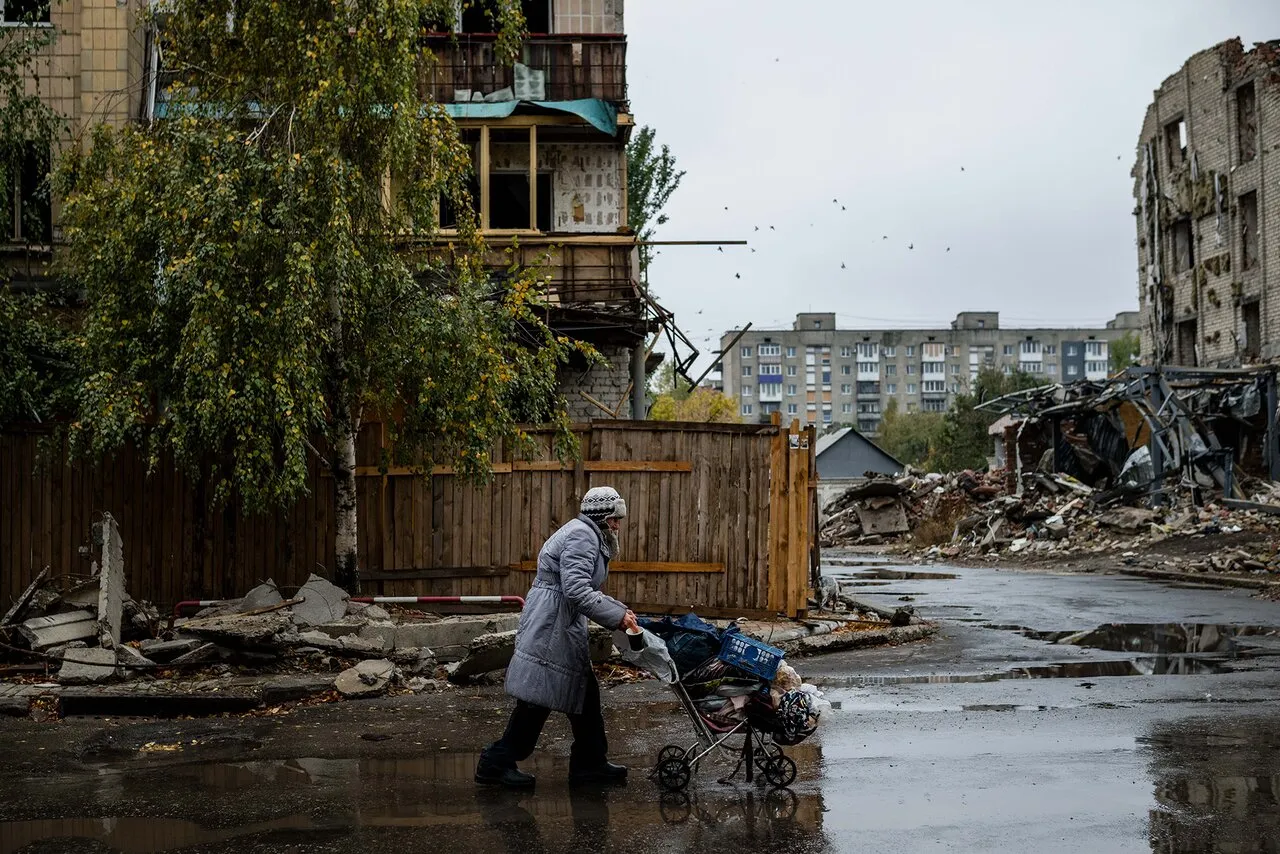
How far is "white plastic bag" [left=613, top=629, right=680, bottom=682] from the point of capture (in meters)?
6.86

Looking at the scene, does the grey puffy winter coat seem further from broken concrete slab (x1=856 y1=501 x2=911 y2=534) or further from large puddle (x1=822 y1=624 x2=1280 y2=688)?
broken concrete slab (x1=856 y1=501 x2=911 y2=534)

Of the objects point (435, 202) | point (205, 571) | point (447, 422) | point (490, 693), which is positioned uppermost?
point (435, 202)

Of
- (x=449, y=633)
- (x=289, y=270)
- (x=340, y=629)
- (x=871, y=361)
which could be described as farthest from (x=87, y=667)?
A: (x=871, y=361)

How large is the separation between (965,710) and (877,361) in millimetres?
148805

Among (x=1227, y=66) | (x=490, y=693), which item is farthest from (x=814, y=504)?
(x=1227, y=66)

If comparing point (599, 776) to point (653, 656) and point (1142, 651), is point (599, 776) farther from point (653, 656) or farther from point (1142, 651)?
point (1142, 651)

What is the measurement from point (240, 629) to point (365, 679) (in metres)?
1.27

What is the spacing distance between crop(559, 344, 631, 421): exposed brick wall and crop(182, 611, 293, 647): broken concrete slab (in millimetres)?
12413

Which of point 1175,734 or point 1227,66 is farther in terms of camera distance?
point 1227,66

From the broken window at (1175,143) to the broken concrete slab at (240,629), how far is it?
38.8m

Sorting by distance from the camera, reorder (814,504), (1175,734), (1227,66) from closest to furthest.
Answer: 1. (1175,734)
2. (814,504)
3. (1227,66)

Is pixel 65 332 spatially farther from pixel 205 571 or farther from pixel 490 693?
pixel 490 693

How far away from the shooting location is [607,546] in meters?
7.40

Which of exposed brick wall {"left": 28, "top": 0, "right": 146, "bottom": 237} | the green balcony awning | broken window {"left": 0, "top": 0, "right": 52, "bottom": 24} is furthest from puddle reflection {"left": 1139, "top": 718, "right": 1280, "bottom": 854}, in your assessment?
broken window {"left": 0, "top": 0, "right": 52, "bottom": 24}
